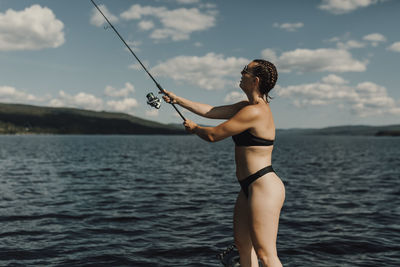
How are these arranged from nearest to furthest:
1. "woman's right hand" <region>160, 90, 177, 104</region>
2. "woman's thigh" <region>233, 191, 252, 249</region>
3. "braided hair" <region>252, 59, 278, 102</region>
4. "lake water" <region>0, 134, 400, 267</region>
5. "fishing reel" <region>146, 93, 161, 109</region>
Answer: "braided hair" <region>252, 59, 278, 102</region>
"woman's thigh" <region>233, 191, 252, 249</region>
"woman's right hand" <region>160, 90, 177, 104</region>
"fishing reel" <region>146, 93, 161, 109</region>
"lake water" <region>0, 134, 400, 267</region>

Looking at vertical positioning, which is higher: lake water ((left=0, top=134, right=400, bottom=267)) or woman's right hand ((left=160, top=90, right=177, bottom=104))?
woman's right hand ((left=160, top=90, right=177, bottom=104))

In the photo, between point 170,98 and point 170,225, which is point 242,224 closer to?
point 170,98

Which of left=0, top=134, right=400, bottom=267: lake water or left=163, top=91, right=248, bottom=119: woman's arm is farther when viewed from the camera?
left=0, top=134, right=400, bottom=267: lake water

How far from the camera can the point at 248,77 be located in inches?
164

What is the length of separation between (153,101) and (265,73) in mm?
2071

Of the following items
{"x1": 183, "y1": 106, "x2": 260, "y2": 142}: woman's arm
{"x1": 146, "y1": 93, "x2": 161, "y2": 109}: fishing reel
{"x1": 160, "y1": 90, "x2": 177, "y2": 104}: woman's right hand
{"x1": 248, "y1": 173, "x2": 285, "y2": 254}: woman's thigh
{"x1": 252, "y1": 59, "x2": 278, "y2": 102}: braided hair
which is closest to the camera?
{"x1": 183, "y1": 106, "x2": 260, "y2": 142}: woman's arm

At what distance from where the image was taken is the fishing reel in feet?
17.9

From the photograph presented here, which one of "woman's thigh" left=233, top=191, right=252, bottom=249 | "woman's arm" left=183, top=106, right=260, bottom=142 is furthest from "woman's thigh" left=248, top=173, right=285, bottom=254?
"woman's arm" left=183, top=106, right=260, bottom=142

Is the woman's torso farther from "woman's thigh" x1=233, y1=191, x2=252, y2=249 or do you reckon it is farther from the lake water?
the lake water

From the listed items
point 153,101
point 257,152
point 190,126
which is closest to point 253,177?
point 257,152

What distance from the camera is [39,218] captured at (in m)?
12.0

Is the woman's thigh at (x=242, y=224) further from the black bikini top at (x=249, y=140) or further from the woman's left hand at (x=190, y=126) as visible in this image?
the woman's left hand at (x=190, y=126)

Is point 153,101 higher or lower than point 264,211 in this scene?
higher

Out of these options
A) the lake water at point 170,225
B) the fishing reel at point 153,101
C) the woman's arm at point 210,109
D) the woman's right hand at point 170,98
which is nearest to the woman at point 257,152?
the woman's arm at point 210,109
